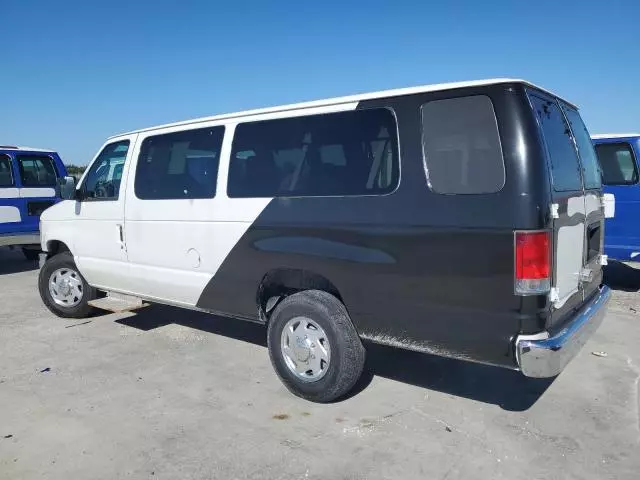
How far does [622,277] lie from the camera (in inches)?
334

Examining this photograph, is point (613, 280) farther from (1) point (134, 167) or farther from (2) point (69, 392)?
(2) point (69, 392)

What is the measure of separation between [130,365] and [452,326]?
9.95 feet

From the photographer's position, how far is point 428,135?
131 inches

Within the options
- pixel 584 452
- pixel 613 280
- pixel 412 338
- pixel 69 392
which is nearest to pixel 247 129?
pixel 412 338

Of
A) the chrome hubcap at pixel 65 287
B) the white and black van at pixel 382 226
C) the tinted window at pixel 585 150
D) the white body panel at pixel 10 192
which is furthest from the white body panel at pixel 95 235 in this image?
the tinted window at pixel 585 150

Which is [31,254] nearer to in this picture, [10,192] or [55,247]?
[10,192]

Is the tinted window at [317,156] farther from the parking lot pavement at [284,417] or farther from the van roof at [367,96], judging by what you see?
the parking lot pavement at [284,417]

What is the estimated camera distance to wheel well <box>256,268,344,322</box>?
3.95 meters

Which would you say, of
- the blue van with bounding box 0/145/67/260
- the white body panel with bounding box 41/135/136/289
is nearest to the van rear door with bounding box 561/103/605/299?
the white body panel with bounding box 41/135/136/289

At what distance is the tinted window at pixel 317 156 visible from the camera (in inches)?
139

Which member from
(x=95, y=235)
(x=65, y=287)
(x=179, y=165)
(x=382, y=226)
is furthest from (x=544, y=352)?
(x=65, y=287)

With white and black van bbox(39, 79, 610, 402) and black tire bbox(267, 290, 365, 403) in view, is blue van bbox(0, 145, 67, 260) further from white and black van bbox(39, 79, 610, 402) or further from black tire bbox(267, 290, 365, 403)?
black tire bbox(267, 290, 365, 403)

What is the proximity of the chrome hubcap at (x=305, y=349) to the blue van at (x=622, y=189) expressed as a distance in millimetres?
5263

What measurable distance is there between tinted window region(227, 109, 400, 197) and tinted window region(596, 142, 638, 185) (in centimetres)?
520
